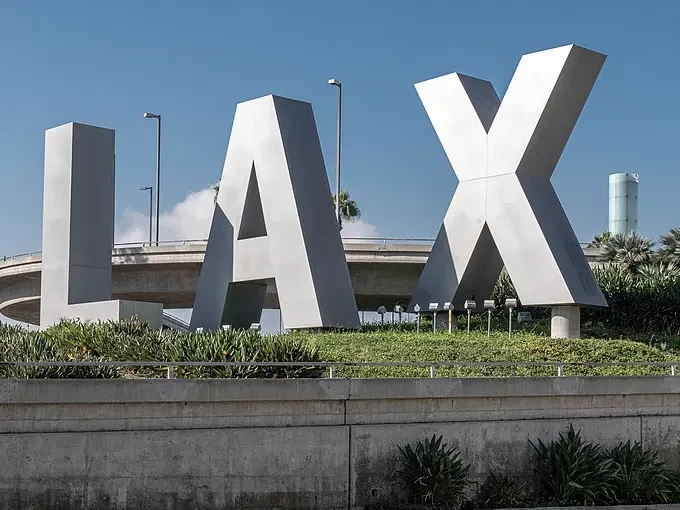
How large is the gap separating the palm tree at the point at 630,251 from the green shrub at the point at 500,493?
84.0 feet

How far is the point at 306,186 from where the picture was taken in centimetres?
3133

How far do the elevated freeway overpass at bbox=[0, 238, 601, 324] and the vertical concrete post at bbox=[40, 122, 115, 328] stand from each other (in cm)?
1312

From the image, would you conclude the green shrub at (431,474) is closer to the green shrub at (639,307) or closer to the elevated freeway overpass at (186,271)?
the green shrub at (639,307)

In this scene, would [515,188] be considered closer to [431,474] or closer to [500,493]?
[500,493]

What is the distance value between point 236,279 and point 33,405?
17.1 m

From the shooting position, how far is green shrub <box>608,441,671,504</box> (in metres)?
19.0

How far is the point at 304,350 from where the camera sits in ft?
65.4

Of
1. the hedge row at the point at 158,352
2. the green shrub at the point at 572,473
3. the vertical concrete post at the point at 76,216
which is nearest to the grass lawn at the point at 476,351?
the hedge row at the point at 158,352

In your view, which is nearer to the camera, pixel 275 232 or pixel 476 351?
pixel 476 351

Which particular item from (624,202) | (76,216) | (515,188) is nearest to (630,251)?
(515,188)

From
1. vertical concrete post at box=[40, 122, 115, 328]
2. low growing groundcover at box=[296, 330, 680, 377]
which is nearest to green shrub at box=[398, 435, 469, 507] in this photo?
low growing groundcover at box=[296, 330, 680, 377]

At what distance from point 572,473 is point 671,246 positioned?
26149 mm

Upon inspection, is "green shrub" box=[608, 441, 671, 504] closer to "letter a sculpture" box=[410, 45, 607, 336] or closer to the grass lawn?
the grass lawn

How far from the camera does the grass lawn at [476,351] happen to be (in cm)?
2261
